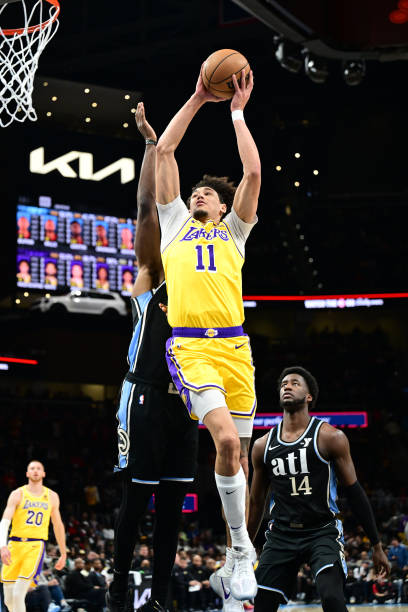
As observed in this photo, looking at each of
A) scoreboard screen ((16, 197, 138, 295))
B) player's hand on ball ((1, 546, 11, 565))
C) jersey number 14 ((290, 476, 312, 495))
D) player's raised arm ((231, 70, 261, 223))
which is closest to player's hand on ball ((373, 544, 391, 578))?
jersey number 14 ((290, 476, 312, 495))

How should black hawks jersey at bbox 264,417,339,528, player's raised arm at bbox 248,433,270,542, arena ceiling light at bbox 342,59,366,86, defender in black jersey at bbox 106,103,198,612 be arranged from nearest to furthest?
defender in black jersey at bbox 106,103,198,612 < black hawks jersey at bbox 264,417,339,528 < player's raised arm at bbox 248,433,270,542 < arena ceiling light at bbox 342,59,366,86

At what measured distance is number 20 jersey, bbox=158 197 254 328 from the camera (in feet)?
17.2

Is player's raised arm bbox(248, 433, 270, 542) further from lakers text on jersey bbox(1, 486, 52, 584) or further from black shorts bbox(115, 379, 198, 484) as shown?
lakers text on jersey bbox(1, 486, 52, 584)

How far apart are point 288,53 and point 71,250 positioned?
1402 cm

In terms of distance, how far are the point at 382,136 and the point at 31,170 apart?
12.4m

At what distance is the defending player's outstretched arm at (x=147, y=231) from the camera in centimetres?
589

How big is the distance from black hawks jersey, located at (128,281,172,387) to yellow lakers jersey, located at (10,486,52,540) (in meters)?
5.89

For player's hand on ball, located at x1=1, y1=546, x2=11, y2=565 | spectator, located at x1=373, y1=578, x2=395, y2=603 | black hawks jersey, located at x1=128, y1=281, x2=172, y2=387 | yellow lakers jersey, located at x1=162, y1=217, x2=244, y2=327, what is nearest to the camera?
yellow lakers jersey, located at x1=162, y1=217, x2=244, y2=327

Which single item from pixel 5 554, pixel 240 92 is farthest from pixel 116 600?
pixel 5 554

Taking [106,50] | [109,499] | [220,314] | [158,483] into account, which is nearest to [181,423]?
[158,483]

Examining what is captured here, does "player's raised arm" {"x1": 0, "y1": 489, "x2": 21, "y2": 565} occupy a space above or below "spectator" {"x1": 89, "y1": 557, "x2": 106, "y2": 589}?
above

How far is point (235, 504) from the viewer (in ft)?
16.3

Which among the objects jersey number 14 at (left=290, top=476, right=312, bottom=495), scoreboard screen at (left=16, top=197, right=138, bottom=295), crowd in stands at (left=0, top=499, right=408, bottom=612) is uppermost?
scoreboard screen at (left=16, top=197, right=138, bottom=295)

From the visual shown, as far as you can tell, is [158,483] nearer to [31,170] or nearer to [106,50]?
[31,170]
